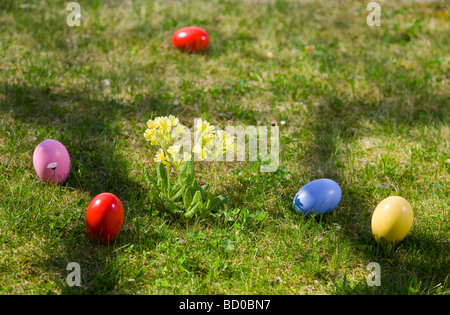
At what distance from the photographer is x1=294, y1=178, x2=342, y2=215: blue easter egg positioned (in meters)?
2.85

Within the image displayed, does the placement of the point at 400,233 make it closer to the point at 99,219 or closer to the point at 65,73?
the point at 99,219

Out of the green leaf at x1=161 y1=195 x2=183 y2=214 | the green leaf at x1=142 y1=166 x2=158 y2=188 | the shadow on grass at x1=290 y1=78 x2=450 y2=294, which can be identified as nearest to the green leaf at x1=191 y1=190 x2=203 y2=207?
the green leaf at x1=161 y1=195 x2=183 y2=214

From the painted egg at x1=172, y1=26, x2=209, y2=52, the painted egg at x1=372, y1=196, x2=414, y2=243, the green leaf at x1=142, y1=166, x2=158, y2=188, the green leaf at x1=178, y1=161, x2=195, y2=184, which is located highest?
the painted egg at x1=172, y1=26, x2=209, y2=52

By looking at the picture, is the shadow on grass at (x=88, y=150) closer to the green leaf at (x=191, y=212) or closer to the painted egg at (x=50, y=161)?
the painted egg at (x=50, y=161)

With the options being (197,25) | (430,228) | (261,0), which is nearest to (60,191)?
(430,228)

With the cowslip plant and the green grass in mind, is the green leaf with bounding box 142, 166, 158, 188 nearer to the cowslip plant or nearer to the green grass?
the cowslip plant

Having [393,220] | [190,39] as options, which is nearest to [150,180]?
[393,220]

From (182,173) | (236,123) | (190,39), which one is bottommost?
(182,173)

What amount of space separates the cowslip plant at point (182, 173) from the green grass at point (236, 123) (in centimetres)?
10

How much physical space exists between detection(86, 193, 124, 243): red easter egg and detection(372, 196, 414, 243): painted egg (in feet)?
4.55

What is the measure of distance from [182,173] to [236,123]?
1051mm

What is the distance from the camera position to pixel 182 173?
2842 millimetres

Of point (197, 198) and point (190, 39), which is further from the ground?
point (190, 39)

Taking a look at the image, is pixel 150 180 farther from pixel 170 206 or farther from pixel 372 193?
pixel 372 193
